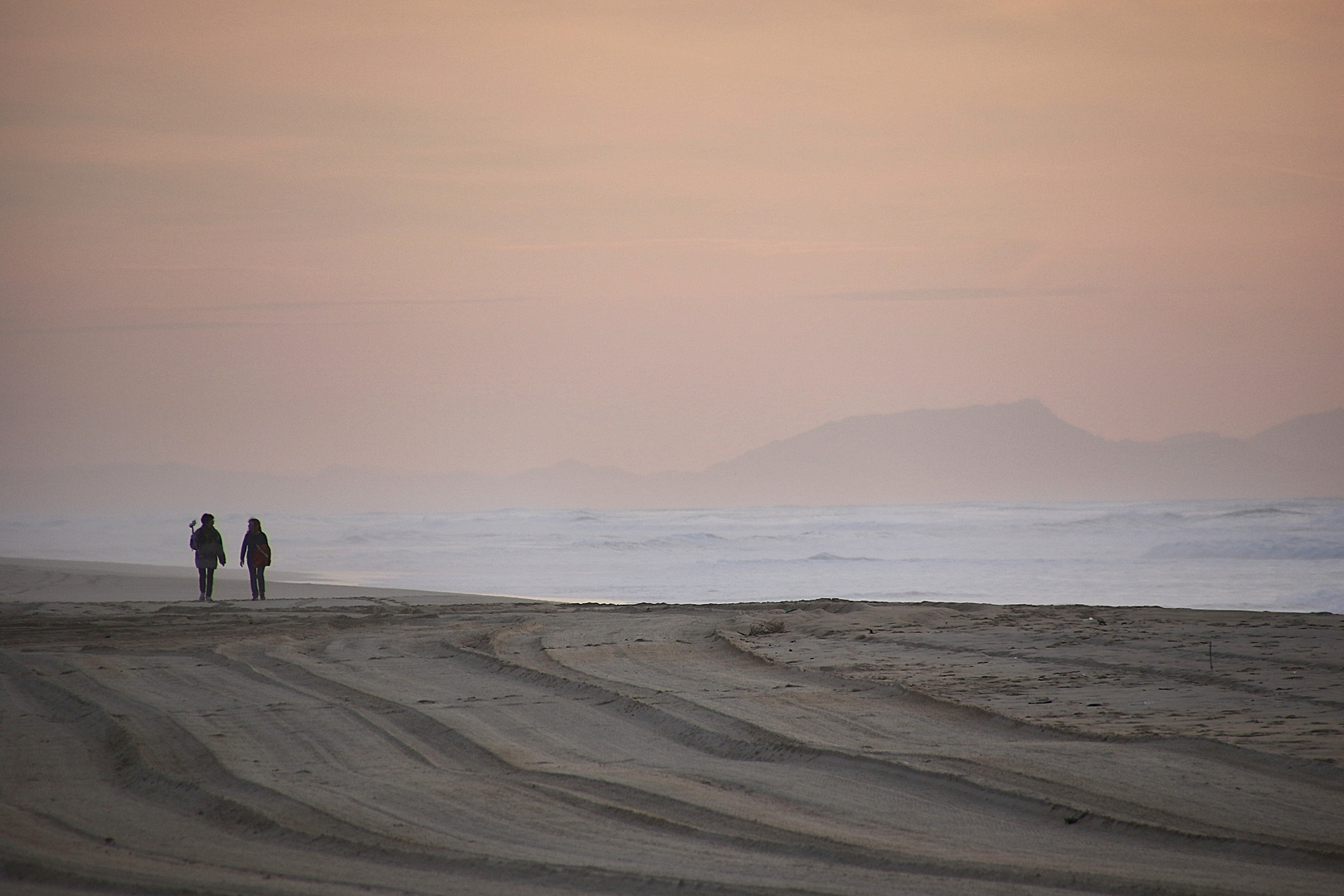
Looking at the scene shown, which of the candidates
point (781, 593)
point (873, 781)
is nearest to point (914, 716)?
point (873, 781)

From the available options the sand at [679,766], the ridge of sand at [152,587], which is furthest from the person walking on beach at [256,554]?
the sand at [679,766]

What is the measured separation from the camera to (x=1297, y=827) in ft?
15.6

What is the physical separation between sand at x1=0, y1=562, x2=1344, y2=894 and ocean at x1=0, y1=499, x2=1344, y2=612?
981 centimetres

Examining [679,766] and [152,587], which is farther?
[152,587]

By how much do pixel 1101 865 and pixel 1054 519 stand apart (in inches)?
2435

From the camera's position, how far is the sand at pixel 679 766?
4422 millimetres

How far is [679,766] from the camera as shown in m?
6.15

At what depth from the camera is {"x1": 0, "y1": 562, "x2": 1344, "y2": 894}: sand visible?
4.42 metres

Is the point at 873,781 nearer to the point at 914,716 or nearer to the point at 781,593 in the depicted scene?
the point at 914,716

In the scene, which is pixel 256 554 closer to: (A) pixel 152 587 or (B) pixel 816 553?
(A) pixel 152 587

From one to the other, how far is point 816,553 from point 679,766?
1313 inches

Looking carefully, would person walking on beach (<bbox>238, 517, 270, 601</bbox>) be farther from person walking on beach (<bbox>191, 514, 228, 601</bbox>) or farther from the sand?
the sand

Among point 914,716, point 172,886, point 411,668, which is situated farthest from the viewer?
point 411,668

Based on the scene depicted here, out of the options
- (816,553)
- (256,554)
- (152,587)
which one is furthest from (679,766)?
(816,553)
